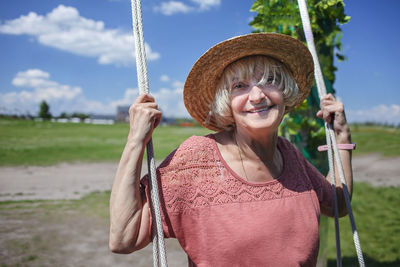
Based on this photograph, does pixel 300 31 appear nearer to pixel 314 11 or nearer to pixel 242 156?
pixel 314 11

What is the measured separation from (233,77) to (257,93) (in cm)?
21

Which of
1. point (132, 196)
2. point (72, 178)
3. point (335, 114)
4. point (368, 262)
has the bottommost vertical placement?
point (72, 178)

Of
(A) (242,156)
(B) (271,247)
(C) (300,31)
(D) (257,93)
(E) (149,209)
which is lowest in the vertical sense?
(B) (271,247)

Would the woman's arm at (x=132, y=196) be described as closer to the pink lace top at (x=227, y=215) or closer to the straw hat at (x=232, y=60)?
the pink lace top at (x=227, y=215)

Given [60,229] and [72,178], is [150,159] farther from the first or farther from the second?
[72,178]

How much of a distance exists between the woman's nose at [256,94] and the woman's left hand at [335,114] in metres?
0.65

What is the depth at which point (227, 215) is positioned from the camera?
5.34 ft

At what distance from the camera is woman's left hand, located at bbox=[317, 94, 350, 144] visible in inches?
82.4

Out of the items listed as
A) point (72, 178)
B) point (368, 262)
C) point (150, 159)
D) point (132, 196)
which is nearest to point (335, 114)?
point (150, 159)

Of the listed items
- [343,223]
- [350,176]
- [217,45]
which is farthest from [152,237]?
[343,223]

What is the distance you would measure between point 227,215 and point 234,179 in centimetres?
21

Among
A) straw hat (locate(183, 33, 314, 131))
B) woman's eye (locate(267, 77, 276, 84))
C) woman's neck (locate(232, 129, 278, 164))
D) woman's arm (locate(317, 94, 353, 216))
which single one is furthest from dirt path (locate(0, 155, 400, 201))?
woman's eye (locate(267, 77, 276, 84))

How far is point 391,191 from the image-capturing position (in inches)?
345

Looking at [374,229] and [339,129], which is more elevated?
[339,129]
